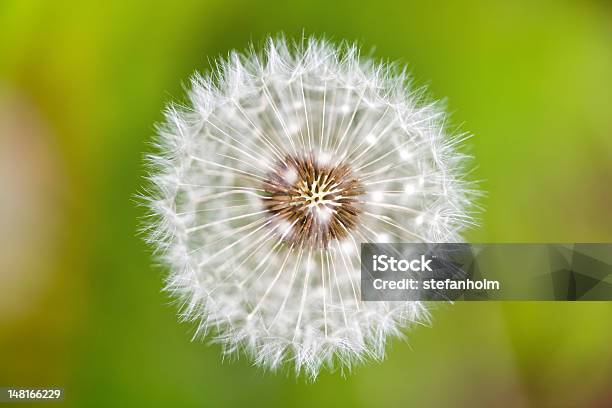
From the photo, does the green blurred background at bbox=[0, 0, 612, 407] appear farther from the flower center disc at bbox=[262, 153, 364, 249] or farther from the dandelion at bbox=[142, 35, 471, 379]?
the flower center disc at bbox=[262, 153, 364, 249]

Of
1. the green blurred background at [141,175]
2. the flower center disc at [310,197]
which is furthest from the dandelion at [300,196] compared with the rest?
the green blurred background at [141,175]

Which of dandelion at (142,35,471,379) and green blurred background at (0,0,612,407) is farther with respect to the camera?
green blurred background at (0,0,612,407)

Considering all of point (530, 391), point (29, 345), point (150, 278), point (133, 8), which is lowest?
point (530, 391)

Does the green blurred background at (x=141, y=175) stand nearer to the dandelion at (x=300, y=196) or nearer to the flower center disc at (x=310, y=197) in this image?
the dandelion at (x=300, y=196)

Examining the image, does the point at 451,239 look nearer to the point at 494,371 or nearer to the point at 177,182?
the point at 494,371

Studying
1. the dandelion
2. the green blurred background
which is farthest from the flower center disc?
the green blurred background

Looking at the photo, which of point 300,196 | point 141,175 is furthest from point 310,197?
point 141,175

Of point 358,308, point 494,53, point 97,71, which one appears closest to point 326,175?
point 358,308
